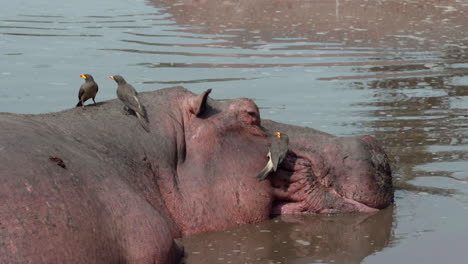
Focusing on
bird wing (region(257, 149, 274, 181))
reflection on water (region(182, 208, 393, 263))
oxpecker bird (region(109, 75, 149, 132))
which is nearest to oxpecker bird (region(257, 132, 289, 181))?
bird wing (region(257, 149, 274, 181))

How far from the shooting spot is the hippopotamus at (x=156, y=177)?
417cm

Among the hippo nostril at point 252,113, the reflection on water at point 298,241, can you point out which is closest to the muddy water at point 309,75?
the reflection on water at point 298,241

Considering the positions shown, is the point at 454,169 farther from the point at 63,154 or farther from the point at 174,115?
the point at 63,154

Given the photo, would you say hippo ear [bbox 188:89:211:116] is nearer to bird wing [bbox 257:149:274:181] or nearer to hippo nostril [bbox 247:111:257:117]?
hippo nostril [bbox 247:111:257:117]

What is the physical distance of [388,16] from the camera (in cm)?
1609

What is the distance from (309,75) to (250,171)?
5.83m

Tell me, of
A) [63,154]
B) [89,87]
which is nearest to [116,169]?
[63,154]

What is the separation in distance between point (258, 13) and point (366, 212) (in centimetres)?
1099

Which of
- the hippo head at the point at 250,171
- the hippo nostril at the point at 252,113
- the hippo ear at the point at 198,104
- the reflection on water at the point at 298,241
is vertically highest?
the hippo ear at the point at 198,104

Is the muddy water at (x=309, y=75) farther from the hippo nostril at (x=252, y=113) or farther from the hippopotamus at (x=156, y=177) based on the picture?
the hippo nostril at (x=252, y=113)

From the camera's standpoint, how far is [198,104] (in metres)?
5.57

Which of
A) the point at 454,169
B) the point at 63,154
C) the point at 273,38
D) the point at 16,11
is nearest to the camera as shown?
the point at 63,154

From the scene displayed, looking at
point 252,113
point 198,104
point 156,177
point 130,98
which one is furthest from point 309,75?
point 156,177

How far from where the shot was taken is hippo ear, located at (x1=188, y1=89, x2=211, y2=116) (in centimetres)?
556
